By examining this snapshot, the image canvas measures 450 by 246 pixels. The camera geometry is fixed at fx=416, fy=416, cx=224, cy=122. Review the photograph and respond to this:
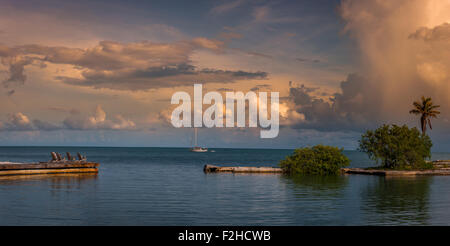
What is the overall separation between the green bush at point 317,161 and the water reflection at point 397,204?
17075 millimetres

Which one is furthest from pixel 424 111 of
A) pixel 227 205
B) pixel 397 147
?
pixel 227 205

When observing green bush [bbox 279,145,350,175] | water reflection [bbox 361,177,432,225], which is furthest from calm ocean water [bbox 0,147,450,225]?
green bush [bbox 279,145,350,175]

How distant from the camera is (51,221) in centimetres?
2719

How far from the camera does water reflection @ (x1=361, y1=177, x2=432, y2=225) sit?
94.7 ft

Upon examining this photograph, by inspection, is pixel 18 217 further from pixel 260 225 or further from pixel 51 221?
pixel 260 225

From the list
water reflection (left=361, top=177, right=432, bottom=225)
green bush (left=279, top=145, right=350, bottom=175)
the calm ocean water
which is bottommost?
water reflection (left=361, top=177, right=432, bottom=225)

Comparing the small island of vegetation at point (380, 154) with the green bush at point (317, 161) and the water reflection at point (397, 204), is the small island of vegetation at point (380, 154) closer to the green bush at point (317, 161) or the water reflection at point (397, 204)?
the green bush at point (317, 161)

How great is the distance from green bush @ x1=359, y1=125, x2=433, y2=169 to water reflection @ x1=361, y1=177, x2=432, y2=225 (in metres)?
18.5

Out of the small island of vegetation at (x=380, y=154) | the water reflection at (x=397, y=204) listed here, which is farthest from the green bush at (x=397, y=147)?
the water reflection at (x=397, y=204)

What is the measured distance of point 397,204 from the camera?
119ft

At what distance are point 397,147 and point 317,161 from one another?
1421cm

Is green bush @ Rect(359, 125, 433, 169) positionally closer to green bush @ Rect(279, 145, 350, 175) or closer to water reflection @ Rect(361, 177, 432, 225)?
green bush @ Rect(279, 145, 350, 175)
